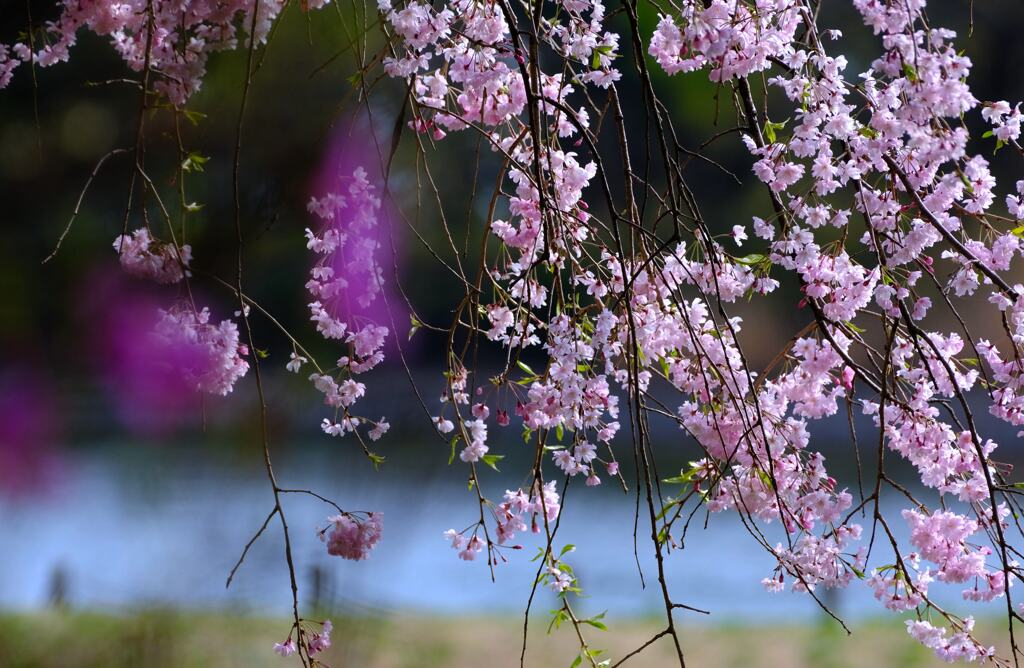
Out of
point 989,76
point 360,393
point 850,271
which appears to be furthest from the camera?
point 989,76

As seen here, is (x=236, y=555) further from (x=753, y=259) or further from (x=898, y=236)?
(x=898, y=236)

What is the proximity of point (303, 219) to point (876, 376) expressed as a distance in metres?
1.45

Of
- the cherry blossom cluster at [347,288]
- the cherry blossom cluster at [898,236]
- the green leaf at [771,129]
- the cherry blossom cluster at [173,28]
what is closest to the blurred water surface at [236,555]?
the cherry blossom cluster at [347,288]

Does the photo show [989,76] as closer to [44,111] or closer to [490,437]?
[490,437]

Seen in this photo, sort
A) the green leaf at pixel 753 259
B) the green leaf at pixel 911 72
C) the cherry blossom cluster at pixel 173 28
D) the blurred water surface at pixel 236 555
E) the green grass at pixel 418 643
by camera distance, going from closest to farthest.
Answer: the green leaf at pixel 911 72 → the green leaf at pixel 753 259 → the cherry blossom cluster at pixel 173 28 → the blurred water surface at pixel 236 555 → the green grass at pixel 418 643

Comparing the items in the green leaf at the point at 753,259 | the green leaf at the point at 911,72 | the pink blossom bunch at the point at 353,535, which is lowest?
the pink blossom bunch at the point at 353,535

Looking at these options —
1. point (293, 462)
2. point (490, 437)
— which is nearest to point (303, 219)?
point (293, 462)

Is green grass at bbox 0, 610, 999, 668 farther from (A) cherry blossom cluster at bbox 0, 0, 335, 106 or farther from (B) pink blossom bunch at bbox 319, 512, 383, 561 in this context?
(A) cherry blossom cluster at bbox 0, 0, 335, 106

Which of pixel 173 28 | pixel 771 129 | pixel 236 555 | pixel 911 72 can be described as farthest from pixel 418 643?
pixel 911 72

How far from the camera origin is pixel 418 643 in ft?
9.01

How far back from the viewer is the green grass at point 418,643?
1979mm

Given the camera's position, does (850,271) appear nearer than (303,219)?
Yes

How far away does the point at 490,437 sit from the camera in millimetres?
7434

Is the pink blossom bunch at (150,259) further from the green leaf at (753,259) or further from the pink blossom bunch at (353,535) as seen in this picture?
the green leaf at (753,259)
